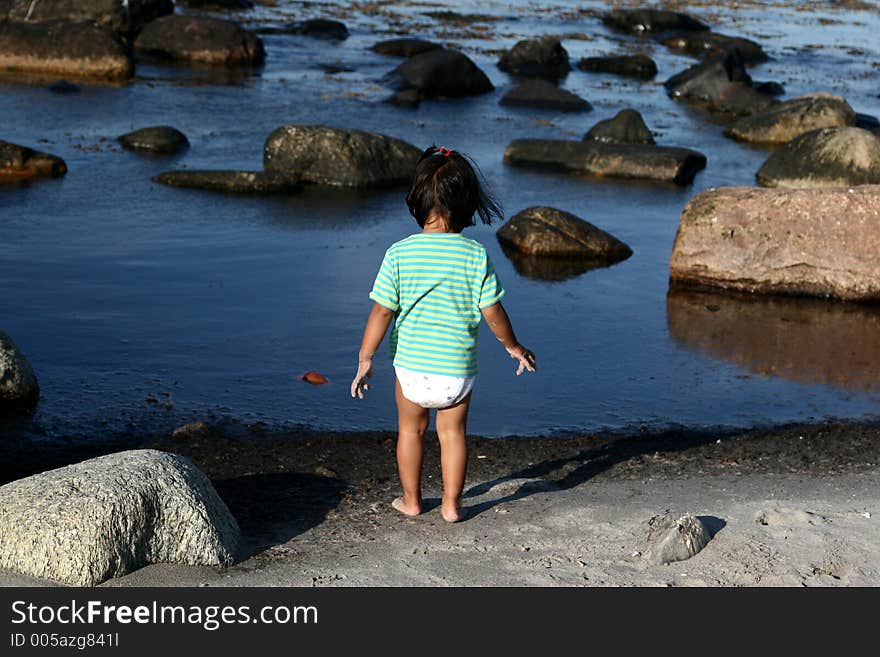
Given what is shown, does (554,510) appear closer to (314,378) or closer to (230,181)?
(314,378)

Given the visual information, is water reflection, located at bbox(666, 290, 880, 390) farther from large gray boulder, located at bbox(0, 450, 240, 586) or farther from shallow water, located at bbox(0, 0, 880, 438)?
large gray boulder, located at bbox(0, 450, 240, 586)

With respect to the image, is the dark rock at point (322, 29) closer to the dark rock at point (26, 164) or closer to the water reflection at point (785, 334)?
the dark rock at point (26, 164)

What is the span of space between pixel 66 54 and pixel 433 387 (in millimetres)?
18410

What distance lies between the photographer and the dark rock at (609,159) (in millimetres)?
15891

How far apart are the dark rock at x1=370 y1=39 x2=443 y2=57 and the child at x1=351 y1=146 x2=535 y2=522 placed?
22553 mm

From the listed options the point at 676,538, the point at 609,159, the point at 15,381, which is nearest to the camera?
the point at 676,538

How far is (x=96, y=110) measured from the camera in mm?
18500

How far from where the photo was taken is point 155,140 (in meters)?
15.8

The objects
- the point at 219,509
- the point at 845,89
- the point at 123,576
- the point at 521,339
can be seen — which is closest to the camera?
the point at 123,576

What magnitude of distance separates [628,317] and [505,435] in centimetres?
293

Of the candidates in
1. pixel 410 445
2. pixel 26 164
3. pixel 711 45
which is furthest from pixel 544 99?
pixel 410 445

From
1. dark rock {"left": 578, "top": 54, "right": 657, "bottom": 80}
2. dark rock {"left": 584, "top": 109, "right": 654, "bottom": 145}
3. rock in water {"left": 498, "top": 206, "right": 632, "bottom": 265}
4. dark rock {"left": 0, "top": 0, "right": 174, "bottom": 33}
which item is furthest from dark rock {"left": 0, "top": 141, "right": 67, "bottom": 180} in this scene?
dark rock {"left": 578, "top": 54, "right": 657, "bottom": 80}

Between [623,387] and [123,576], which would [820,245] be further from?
[123,576]

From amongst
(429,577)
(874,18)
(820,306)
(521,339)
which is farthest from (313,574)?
(874,18)
